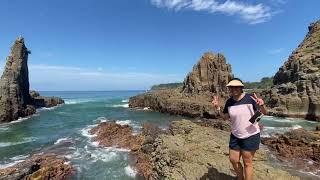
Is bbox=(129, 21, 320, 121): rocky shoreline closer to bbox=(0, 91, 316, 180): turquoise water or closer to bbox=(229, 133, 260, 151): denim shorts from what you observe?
bbox=(0, 91, 316, 180): turquoise water

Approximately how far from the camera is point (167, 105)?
60188mm

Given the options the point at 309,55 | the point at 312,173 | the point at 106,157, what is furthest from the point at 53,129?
the point at 309,55

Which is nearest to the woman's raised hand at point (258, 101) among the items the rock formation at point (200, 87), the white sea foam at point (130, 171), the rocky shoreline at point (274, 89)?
the white sea foam at point (130, 171)

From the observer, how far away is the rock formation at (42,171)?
18.0m

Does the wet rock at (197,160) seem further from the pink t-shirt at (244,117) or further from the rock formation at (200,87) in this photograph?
the rock formation at (200,87)

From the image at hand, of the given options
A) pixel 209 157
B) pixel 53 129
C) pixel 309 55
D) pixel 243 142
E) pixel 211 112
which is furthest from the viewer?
pixel 309 55

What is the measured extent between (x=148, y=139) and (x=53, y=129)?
20.3m

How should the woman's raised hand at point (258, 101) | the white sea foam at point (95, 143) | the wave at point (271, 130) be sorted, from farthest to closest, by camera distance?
the wave at point (271, 130) < the white sea foam at point (95, 143) < the woman's raised hand at point (258, 101)

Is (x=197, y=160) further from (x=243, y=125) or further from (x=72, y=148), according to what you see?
(x=72, y=148)

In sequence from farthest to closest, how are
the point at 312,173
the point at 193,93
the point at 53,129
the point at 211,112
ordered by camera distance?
the point at 193,93, the point at 211,112, the point at 53,129, the point at 312,173

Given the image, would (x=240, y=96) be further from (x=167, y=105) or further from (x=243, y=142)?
(x=167, y=105)

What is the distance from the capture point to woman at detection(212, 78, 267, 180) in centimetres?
786

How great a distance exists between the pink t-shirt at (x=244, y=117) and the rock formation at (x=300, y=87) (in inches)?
1695

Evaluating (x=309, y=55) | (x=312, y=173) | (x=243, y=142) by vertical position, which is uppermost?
(x=309, y=55)
